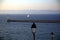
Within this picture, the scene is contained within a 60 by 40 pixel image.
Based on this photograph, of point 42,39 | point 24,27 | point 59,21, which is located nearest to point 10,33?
point 42,39

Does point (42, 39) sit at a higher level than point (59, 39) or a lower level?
lower

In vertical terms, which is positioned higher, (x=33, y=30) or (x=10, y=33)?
(x=33, y=30)

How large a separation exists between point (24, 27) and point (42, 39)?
10.2 feet

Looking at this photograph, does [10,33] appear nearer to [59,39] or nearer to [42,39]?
[42,39]

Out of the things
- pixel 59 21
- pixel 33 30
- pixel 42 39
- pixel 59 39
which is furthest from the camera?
pixel 42 39

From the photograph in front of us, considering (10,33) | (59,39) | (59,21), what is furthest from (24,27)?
(59,21)

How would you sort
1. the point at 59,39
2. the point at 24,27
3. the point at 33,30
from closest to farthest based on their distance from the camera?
the point at 33,30 < the point at 59,39 < the point at 24,27

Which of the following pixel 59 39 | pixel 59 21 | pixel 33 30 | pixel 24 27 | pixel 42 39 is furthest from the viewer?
pixel 24 27

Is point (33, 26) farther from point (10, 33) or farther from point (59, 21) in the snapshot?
point (10, 33)

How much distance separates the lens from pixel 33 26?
241 cm

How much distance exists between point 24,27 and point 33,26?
7.68 metres

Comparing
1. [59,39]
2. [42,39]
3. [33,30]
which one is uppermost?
[33,30]

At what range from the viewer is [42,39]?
7199mm

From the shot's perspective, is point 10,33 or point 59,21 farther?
point 10,33
